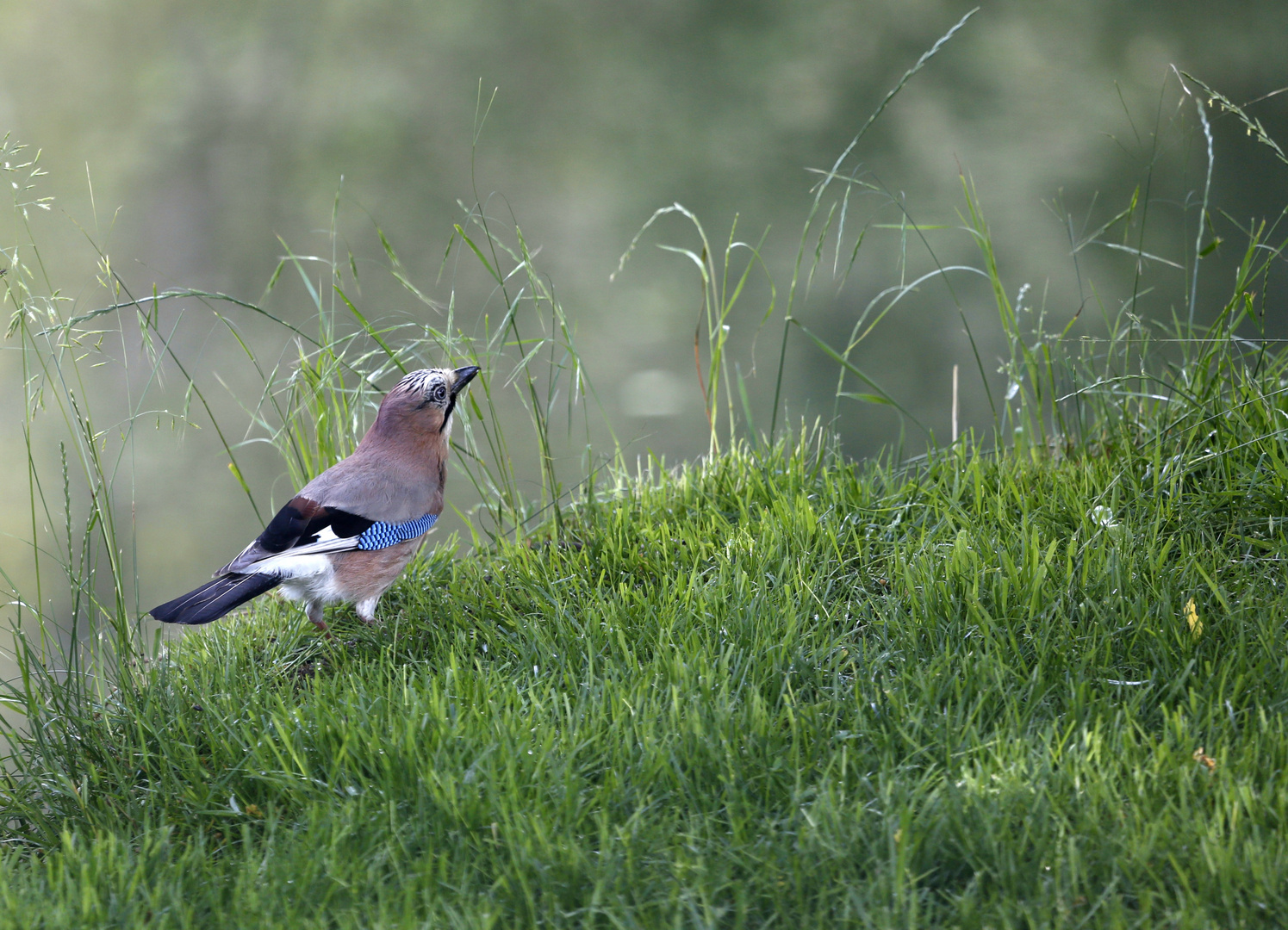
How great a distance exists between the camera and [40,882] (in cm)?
188

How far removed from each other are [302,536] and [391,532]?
0.83ft

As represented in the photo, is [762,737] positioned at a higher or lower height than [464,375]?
lower

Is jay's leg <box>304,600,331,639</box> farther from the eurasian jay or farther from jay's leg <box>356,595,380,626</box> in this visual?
jay's leg <box>356,595,380,626</box>

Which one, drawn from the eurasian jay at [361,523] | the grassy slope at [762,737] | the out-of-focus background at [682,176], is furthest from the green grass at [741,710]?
the out-of-focus background at [682,176]

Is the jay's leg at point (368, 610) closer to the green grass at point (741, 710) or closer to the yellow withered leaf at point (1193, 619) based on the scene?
the green grass at point (741, 710)

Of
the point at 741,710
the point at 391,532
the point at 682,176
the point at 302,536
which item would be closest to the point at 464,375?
the point at 391,532

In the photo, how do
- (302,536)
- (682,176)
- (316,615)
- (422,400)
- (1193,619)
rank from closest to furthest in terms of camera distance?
1. (1193,619)
2. (302,536)
3. (316,615)
4. (422,400)
5. (682,176)

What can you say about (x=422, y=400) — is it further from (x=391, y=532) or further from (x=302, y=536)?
(x=302, y=536)

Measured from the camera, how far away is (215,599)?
102 inches

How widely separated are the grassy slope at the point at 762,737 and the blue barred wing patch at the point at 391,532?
0.17 meters

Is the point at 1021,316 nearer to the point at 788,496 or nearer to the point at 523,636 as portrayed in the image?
the point at 788,496

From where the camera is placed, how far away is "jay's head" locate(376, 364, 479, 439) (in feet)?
10.3

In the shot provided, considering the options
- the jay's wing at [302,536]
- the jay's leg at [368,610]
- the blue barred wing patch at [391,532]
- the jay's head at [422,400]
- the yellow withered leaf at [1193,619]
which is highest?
the jay's head at [422,400]

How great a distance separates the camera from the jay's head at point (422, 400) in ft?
10.3
